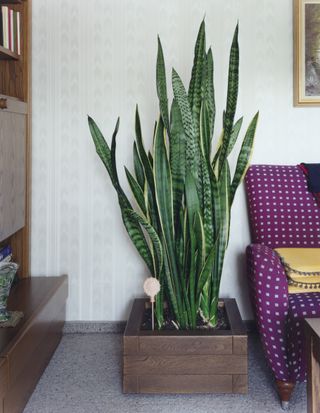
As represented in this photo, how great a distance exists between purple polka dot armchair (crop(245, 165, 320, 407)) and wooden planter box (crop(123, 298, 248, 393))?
140 mm

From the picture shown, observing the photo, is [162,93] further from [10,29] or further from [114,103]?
[10,29]

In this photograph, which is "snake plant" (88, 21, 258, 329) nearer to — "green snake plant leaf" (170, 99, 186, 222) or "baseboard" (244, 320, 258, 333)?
"green snake plant leaf" (170, 99, 186, 222)

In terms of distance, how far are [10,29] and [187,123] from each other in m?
1.16

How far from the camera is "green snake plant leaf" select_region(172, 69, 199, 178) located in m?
2.14

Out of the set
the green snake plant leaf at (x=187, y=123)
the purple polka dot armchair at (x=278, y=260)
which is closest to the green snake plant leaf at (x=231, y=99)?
the green snake plant leaf at (x=187, y=123)

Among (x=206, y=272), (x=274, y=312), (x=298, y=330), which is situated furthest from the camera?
(x=206, y=272)

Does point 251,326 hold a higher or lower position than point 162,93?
lower

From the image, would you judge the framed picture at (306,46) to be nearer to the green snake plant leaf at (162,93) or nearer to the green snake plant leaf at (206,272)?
the green snake plant leaf at (162,93)

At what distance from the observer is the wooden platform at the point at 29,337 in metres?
1.82

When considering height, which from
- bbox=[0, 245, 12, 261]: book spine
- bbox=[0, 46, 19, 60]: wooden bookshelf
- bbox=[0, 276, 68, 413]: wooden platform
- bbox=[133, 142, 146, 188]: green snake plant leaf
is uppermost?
bbox=[0, 46, 19, 60]: wooden bookshelf

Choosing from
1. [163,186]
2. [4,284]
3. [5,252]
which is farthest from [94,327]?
[163,186]

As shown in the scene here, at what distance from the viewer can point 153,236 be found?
6.95 feet

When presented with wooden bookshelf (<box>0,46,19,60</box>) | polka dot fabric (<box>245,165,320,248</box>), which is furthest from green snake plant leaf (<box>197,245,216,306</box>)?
wooden bookshelf (<box>0,46,19,60</box>)

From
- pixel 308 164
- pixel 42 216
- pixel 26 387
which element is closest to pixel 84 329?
pixel 42 216
